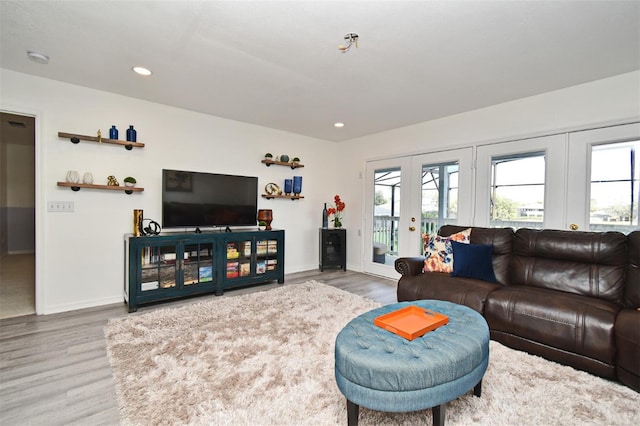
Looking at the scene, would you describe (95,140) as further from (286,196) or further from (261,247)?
(286,196)

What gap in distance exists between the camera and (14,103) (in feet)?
9.35

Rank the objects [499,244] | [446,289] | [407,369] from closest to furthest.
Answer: [407,369] < [446,289] < [499,244]

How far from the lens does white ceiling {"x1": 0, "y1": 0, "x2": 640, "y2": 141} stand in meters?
1.88

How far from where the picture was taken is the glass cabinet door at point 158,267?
3.23 metres

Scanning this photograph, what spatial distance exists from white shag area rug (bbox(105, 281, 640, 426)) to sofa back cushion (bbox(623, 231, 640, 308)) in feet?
2.33

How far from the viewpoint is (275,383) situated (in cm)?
184

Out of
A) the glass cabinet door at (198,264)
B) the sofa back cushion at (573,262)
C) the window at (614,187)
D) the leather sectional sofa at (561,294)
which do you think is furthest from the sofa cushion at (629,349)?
the glass cabinet door at (198,264)

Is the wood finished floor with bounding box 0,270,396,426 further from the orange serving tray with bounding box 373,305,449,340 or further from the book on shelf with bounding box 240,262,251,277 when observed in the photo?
the orange serving tray with bounding box 373,305,449,340

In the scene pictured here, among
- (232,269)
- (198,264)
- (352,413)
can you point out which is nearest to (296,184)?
(232,269)

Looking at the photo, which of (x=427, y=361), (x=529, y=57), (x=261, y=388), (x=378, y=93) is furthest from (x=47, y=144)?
(x=529, y=57)

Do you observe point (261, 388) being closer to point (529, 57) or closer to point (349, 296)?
point (349, 296)

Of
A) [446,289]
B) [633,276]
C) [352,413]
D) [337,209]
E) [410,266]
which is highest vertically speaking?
[337,209]

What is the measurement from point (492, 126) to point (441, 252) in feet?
5.76

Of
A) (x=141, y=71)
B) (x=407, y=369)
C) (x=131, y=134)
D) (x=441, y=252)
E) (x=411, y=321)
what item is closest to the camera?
(x=407, y=369)
